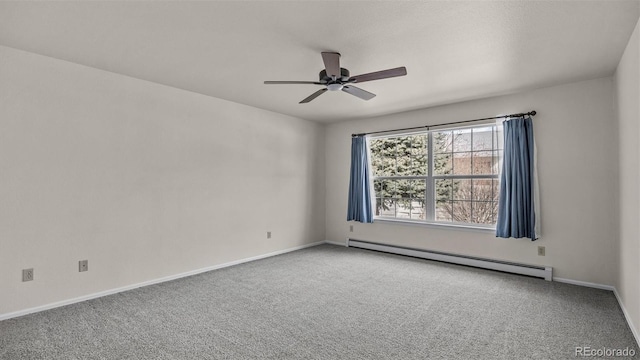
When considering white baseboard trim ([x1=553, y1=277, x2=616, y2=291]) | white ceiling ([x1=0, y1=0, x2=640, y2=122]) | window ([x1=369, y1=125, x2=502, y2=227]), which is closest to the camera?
white ceiling ([x1=0, y1=0, x2=640, y2=122])

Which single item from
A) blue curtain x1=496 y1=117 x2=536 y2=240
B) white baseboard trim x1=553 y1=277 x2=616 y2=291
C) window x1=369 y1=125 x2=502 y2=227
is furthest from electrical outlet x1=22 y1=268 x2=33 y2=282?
white baseboard trim x1=553 y1=277 x2=616 y2=291

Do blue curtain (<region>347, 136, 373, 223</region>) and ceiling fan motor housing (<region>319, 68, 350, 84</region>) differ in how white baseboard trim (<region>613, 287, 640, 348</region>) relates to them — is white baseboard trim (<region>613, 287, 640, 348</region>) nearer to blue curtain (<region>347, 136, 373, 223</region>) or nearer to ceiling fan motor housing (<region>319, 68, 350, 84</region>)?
ceiling fan motor housing (<region>319, 68, 350, 84</region>)

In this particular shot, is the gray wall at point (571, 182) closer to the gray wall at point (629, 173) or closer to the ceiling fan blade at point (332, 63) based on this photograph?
the gray wall at point (629, 173)

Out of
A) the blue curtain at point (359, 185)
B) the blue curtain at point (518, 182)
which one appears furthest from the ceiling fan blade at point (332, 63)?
the blue curtain at point (359, 185)

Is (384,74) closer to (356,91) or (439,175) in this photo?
(356,91)

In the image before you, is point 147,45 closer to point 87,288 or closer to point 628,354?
→ point 87,288

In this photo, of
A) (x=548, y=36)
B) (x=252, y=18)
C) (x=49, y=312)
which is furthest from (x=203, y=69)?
(x=548, y=36)

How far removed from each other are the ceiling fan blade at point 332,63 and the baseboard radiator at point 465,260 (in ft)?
10.8

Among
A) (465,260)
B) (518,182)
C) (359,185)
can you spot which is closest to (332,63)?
(518,182)

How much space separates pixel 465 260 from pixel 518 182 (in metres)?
1.30

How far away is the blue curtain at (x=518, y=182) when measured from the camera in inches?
158

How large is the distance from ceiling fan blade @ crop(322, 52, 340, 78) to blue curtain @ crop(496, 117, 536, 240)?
8.78 ft

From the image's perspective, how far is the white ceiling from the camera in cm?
223

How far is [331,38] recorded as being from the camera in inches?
104
